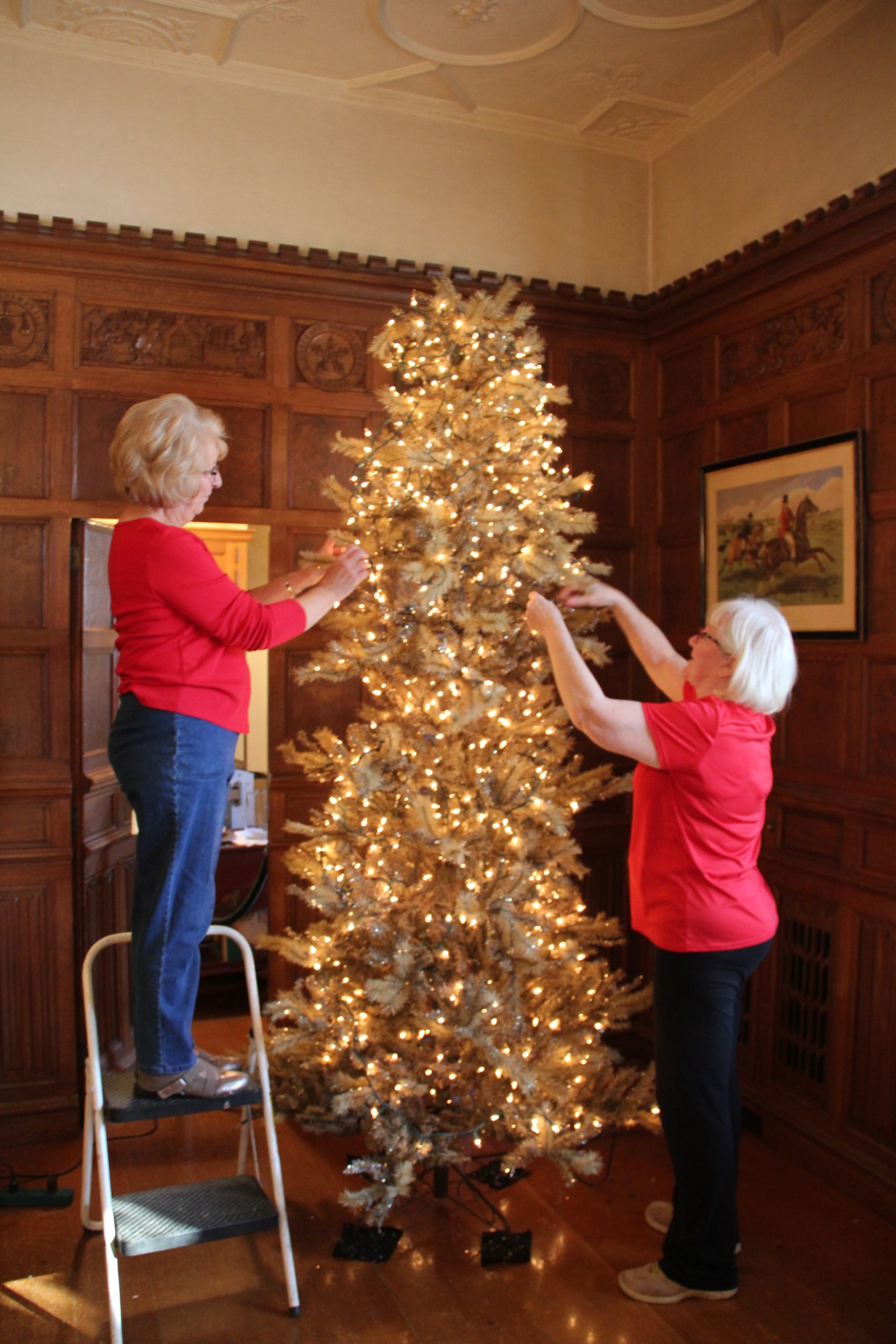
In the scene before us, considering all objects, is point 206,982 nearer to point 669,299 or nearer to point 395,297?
point 395,297

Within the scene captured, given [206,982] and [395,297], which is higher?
[395,297]

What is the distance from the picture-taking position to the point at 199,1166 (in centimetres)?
347

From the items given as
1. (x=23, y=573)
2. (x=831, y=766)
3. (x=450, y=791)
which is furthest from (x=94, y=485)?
(x=831, y=766)

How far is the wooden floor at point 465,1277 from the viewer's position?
2.63m

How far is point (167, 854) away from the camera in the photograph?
2436 millimetres

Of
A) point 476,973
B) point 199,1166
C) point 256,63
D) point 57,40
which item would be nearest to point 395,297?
point 256,63

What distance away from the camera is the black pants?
2654mm

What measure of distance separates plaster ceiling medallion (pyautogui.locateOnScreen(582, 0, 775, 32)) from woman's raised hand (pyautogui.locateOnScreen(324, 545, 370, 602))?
2.08 metres

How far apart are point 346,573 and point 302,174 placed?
2.14 m

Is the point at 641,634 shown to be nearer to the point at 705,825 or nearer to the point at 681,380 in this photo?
the point at 705,825

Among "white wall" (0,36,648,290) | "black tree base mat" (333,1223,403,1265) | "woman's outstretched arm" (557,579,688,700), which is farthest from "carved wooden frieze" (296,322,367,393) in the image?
"black tree base mat" (333,1223,403,1265)

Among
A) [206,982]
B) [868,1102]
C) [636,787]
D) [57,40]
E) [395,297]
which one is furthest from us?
[206,982]

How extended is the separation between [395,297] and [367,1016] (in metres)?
2.67

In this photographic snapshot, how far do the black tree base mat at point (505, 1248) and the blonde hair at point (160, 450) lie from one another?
2208 mm
